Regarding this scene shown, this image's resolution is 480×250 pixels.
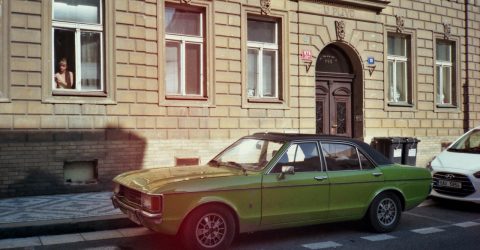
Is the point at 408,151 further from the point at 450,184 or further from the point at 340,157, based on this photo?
the point at 340,157

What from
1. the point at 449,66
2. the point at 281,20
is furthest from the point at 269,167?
the point at 449,66

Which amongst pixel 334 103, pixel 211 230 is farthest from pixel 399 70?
pixel 211 230

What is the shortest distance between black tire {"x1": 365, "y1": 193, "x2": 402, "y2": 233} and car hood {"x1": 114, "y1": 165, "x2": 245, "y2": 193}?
2184 millimetres

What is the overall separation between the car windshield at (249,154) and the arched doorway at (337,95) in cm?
654

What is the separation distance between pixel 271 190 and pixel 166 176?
4.54 ft

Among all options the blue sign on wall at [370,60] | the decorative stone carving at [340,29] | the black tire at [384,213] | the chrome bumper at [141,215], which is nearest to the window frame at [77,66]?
the chrome bumper at [141,215]

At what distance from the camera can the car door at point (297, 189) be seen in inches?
255

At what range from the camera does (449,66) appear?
55.3ft

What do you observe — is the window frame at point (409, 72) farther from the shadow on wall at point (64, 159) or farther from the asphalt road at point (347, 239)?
the shadow on wall at point (64, 159)

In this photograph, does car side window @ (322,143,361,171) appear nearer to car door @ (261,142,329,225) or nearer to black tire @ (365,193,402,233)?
car door @ (261,142,329,225)

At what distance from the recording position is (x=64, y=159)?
988 centimetres

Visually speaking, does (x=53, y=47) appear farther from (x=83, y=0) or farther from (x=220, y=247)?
(x=220, y=247)

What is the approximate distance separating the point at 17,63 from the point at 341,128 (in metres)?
8.79

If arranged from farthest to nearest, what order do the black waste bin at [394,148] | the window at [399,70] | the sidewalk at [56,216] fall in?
the window at [399,70], the black waste bin at [394,148], the sidewalk at [56,216]
